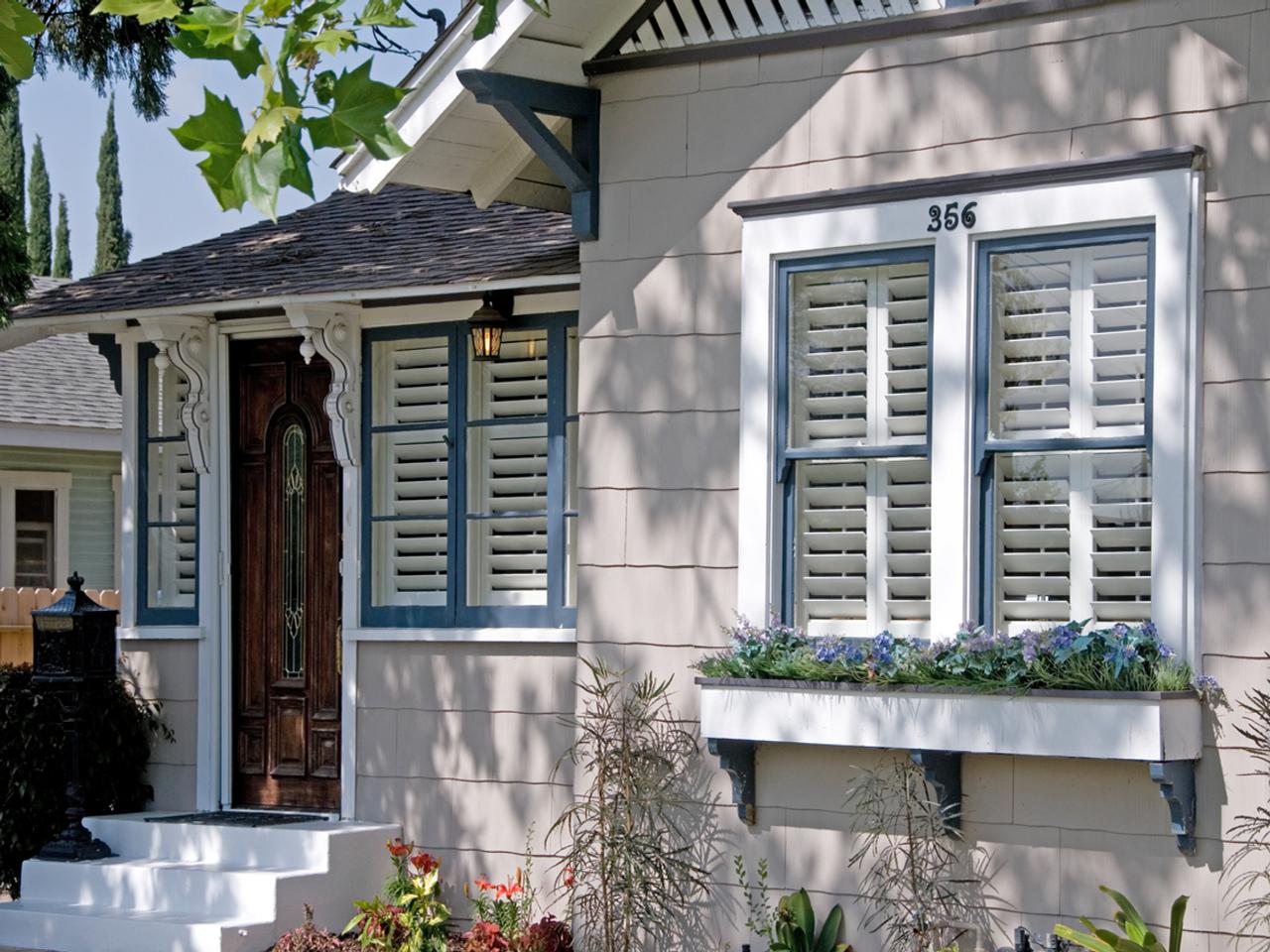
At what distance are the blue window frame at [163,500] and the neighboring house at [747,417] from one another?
0.65 feet

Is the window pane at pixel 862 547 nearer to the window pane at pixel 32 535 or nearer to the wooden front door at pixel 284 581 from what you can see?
the wooden front door at pixel 284 581

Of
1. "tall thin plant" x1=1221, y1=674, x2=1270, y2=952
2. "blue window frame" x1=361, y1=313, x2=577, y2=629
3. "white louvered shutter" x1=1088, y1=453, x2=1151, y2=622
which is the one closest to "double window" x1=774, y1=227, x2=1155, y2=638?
"white louvered shutter" x1=1088, y1=453, x2=1151, y2=622

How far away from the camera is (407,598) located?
1000 centimetres

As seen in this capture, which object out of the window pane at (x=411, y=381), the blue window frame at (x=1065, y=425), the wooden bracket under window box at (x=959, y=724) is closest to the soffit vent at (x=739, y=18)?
the blue window frame at (x=1065, y=425)

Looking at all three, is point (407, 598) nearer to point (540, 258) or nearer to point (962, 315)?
point (540, 258)

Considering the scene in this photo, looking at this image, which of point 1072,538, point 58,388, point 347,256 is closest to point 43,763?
point 347,256

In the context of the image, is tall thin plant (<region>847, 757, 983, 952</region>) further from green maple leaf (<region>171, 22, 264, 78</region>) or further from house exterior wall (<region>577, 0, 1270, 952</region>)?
green maple leaf (<region>171, 22, 264, 78</region>)

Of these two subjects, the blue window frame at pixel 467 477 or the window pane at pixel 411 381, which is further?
the window pane at pixel 411 381

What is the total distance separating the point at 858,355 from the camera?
301 inches

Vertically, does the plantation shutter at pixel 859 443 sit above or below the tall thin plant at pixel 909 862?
above

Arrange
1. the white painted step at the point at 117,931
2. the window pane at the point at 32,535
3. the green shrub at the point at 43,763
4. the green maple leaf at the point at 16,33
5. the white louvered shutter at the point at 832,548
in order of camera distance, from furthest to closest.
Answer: the window pane at the point at 32,535, the green shrub at the point at 43,763, the white painted step at the point at 117,931, the white louvered shutter at the point at 832,548, the green maple leaf at the point at 16,33

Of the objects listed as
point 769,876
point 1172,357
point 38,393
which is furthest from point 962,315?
point 38,393

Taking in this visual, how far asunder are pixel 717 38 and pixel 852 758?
311cm

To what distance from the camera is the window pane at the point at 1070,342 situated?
23.0 feet
